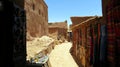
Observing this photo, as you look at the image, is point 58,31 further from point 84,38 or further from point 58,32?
point 84,38

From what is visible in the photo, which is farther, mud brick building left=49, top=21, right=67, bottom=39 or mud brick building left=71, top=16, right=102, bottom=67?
mud brick building left=49, top=21, right=67, bottom=39

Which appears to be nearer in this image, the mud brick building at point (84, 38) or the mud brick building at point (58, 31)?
the mud brick building at point (84, 38)

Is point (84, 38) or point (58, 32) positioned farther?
point (58, 32)

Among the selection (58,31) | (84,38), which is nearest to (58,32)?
(58,31)

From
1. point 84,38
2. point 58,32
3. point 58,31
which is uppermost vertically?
point 58,31

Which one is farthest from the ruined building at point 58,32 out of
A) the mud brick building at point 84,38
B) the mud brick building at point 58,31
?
the mud brick building at point 84,38

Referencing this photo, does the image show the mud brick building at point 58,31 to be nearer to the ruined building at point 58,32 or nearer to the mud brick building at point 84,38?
the ruined building at point 58,32

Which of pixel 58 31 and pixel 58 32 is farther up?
pixel 58 31

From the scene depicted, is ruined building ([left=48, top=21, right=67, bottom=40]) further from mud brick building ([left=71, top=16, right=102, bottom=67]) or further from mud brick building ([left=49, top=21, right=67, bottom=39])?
mud brick building ([left=71, top=16, right=102, bottom=67])

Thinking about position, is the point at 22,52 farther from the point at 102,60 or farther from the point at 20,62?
the point at 102,60

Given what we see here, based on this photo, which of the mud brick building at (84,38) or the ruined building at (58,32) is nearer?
the mud brick building at (84,38)

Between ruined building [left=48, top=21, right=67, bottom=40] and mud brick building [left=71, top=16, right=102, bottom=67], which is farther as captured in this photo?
ruined building [left=48, top=21, right=67, bottom=40]

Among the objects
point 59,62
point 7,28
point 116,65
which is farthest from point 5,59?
point 59,62

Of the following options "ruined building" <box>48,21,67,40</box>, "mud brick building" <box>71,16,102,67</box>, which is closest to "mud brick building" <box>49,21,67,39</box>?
"ruined building" <box>48,21,67,40</box>
